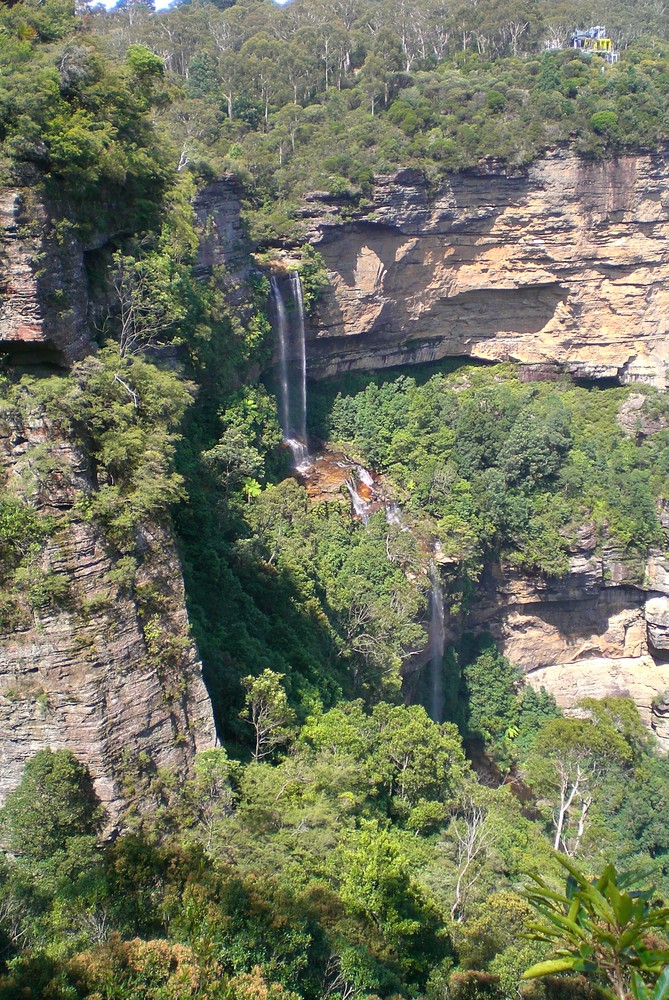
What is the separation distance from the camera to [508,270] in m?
27.5

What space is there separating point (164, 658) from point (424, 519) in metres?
13.1

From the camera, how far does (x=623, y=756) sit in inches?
754

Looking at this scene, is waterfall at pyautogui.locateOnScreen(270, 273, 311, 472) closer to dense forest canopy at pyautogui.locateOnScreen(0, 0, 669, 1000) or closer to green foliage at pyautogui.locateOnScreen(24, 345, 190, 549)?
dense forest canopy at pyautogui.locateOnScreen(0, 0, 669, 1000)

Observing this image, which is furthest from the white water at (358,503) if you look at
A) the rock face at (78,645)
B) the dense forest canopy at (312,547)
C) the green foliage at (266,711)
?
the rock face at (78,645)

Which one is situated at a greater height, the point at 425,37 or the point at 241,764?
the point at 425,37

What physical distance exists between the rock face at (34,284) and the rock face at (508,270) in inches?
598

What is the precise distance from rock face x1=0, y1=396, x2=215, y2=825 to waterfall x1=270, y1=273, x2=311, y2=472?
13533 mm

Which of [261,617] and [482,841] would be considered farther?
[261,617]

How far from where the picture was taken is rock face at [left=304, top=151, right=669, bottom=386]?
83.8ft

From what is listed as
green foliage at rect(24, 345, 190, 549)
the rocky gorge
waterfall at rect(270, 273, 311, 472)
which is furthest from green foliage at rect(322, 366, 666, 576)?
green foliage at rect(24, 345, 190, 549)

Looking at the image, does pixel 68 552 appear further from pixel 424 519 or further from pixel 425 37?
pixel 425 37

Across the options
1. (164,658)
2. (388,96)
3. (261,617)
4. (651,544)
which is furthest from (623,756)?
(388,96)

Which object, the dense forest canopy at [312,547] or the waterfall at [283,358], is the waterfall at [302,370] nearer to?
the waterfall at [283,358]

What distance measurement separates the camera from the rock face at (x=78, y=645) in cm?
950
